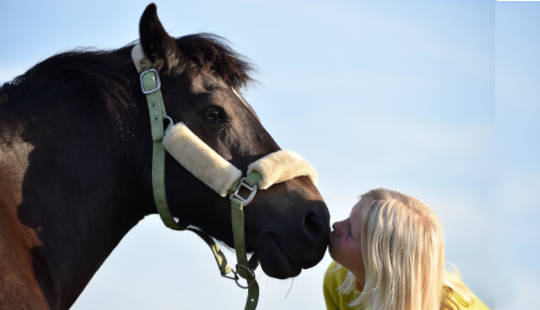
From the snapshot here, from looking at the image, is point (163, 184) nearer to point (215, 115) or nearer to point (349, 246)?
point (215, 115)

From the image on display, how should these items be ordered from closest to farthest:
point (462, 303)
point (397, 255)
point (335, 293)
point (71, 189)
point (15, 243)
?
1. point (15, 243)
2. point (71, 189)
3. point (397, 255)
4. point (462, 303)
5. point (335, 293)

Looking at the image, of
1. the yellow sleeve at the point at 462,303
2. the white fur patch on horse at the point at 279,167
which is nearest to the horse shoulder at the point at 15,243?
the white fur patch on horse at the point at 279,167

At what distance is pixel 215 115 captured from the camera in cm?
315

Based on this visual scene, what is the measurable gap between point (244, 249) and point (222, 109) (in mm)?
813

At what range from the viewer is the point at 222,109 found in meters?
3.16

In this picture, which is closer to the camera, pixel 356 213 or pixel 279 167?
pixel 279 167

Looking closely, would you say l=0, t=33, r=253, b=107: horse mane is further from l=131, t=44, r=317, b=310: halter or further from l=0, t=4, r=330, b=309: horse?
l=131, t=44, r=317, b=310: halter

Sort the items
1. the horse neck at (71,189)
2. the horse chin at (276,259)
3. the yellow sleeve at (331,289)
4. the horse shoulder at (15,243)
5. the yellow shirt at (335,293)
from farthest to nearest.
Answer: the yellow sleeve at (331,289)
the yellow shirt at (335,293)
the horse chin at (276,259)
the horse neck at (71,189)
the horse shoulder at (15,243)

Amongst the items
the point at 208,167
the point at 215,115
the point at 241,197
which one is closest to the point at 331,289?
the point at 241,197

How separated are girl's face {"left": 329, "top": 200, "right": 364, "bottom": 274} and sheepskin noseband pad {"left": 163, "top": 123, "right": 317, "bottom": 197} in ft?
2.20

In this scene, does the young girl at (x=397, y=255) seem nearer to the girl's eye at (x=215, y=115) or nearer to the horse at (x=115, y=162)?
the horse at (x=115, y=162)

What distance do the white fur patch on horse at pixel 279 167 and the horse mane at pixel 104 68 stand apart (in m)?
0.66

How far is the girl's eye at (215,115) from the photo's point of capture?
314cm

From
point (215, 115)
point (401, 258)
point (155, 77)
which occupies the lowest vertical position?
point (401, 258)
